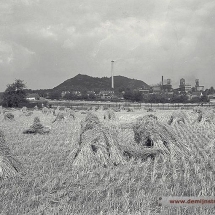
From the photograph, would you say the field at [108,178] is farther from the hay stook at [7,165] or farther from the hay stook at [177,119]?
the hay stook at [177,119]

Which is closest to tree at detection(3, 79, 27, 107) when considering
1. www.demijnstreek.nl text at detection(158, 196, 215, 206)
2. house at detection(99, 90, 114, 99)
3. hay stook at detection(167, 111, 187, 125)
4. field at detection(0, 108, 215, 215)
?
house at detection(99, 90, 114, 99)

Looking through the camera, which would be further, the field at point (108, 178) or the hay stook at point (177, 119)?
the hay stook at point (177, 119)

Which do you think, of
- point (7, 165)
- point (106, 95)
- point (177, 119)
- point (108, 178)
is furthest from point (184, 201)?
point (106, 95)

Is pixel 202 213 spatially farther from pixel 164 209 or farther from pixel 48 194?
pixel 48 194

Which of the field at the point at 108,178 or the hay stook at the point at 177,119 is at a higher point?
the hay stook at the point at 177,119

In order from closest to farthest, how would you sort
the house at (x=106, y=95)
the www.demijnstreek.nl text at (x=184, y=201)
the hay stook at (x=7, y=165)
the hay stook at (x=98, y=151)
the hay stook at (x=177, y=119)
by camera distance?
the www.demijnstreek.nl text at (x=184, y=201), the hay stook at (x=7, y=165), the hay stook at (x=98, y=151), the hay stook at (x=177, y=119), the house at (x=106, y=95)

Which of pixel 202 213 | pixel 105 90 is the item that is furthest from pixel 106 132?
pixel 105 90

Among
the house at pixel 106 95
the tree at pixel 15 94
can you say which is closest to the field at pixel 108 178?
the tree at pixel 15 94

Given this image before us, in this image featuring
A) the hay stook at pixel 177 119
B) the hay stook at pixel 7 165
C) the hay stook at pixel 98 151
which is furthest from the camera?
the hay stook at pixel 177 119

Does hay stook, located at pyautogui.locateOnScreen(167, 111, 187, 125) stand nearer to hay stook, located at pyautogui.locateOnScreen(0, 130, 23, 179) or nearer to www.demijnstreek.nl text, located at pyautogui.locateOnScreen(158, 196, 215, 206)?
hay stook, located at pyautogui.locateOnScreen(0, 130, 23, 179)
